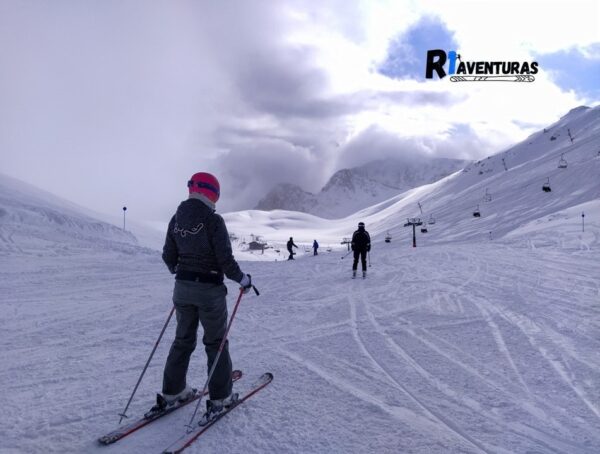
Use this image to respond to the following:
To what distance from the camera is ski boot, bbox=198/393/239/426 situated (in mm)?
4223

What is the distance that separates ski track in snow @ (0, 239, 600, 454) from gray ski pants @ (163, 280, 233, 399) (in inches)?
13.9

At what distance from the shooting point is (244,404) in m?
4.73

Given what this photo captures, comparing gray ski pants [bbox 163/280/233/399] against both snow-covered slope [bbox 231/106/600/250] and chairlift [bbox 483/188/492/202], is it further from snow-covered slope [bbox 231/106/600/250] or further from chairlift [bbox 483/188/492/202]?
chairlift [bbox 483/188/492/202]

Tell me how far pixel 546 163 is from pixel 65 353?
266ft

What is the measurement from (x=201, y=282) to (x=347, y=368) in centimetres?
262

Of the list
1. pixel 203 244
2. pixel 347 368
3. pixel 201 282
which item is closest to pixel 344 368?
pixel 347 368

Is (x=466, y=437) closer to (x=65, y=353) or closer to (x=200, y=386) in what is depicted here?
(x=200, y=386)

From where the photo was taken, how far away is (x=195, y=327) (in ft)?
14.9

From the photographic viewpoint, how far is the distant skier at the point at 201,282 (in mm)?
4320

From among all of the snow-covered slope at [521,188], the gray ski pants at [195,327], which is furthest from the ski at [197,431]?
the snow-covered slope at [521,188]

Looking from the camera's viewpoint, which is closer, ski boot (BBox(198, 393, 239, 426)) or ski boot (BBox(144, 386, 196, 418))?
ski boot (BBox(198, 393, 239, 426))

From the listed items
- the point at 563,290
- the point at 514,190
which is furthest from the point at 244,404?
the point at 514,190

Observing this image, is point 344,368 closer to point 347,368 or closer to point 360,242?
point 347,368

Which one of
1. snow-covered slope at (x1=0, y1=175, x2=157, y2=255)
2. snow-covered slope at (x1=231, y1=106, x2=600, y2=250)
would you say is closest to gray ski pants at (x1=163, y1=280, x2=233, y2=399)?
snow-covered slope at (x1=0, y1=175, x2=157, y2=255)
